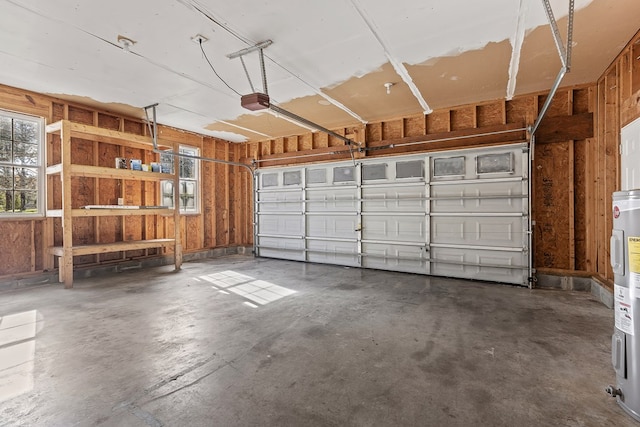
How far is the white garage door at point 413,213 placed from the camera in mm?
5102

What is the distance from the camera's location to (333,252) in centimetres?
698

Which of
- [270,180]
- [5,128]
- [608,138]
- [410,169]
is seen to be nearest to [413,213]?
[410,169]

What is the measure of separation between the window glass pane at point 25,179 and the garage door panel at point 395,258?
20.1 ft

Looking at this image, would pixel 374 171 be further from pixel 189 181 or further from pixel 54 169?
pixel 54 169

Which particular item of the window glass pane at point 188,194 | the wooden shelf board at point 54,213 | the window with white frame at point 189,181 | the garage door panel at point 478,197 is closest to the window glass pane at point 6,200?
the wooden shelf board at point 54,213

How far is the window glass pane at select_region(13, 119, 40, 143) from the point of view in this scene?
16.2 feet

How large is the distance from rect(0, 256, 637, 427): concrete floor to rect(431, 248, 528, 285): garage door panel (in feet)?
1.58

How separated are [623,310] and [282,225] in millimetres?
6572

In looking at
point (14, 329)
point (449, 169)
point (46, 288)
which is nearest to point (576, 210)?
point (449, 169)

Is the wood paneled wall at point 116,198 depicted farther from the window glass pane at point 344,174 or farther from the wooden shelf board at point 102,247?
the window glass pane at point 344,174

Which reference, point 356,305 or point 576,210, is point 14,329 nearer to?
point 356,305

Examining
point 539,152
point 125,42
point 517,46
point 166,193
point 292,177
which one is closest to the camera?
point 125,42

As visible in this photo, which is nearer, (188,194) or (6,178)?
(6,178)

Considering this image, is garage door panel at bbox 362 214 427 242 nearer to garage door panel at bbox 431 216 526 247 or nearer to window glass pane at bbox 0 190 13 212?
garage door panel at bbox 431 216 526 247
